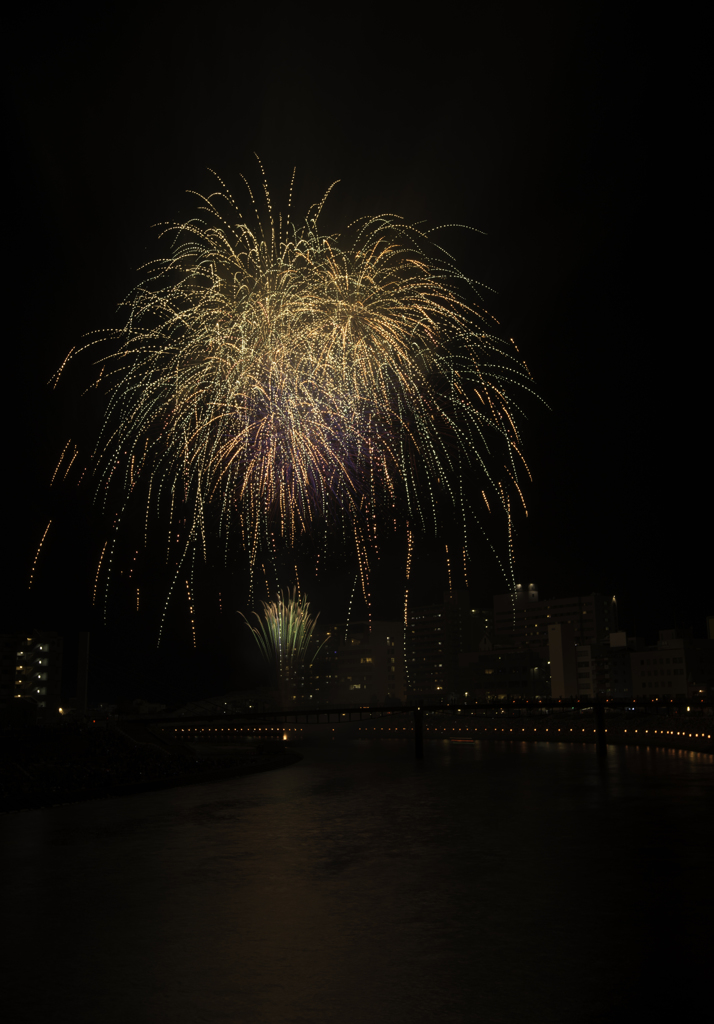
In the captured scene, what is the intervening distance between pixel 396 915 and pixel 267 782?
42970mm

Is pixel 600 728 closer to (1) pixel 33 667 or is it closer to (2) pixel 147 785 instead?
(2) pixel 147 785

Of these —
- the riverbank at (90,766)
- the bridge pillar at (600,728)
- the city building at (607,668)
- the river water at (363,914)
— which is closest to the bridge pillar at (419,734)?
the riverbank at (90,766)

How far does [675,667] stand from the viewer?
145875 millimetres

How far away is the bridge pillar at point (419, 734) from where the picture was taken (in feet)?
271

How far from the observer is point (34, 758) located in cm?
5750

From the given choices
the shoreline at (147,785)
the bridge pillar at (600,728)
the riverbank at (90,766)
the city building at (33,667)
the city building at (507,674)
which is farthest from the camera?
the city building at (507,674)

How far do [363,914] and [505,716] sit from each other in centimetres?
9760

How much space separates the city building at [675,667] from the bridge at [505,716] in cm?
1890

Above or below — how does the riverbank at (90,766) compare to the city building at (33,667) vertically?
below

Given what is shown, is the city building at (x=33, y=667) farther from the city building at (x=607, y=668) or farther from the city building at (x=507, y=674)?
the city building at (x=607, y=668)

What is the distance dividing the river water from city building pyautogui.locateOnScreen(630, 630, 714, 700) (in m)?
115

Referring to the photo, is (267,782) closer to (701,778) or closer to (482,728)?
(701,778)

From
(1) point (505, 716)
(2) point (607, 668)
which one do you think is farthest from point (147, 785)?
(2) point (607, 668)

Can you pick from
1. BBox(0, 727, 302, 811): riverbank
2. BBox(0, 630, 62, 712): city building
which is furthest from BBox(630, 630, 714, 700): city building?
BBox(0, 630, 62, 712): city building
